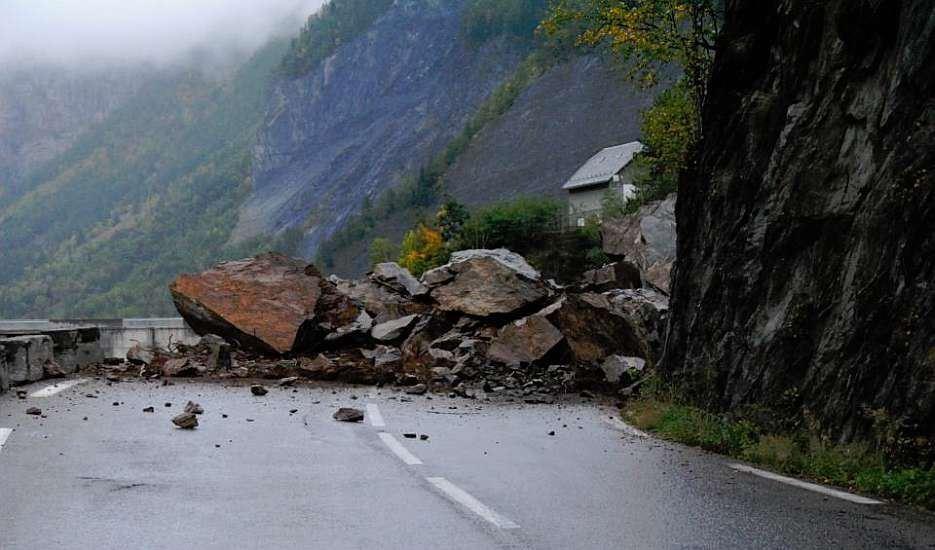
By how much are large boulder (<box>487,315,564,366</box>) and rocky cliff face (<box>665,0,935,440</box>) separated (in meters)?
5.24

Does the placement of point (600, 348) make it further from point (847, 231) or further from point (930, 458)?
point (930, 458)

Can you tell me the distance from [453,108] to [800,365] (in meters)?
146

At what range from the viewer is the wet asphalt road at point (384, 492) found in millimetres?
5922

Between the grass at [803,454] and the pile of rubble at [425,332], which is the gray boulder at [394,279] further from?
the grass at [803,454]

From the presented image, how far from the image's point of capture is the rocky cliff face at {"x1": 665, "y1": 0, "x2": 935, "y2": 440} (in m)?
8.56

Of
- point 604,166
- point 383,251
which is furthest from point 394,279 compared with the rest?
point 383,251

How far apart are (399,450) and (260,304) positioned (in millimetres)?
14910

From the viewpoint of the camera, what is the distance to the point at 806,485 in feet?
26.2

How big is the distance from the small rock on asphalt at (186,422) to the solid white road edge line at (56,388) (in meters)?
4.17

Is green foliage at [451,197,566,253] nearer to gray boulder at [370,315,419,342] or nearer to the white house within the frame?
the white house

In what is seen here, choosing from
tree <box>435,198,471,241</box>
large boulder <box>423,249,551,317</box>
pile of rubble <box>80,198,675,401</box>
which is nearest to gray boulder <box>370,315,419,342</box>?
pile of rubble <box>80,198,675,401</box>

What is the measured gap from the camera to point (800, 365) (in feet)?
33.2

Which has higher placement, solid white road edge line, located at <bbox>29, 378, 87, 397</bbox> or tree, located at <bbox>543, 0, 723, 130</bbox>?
tree, located at <bbox>543, 0, 723, 130</bbox>

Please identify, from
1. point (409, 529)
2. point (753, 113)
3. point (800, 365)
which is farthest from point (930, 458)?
point (753, 113)
